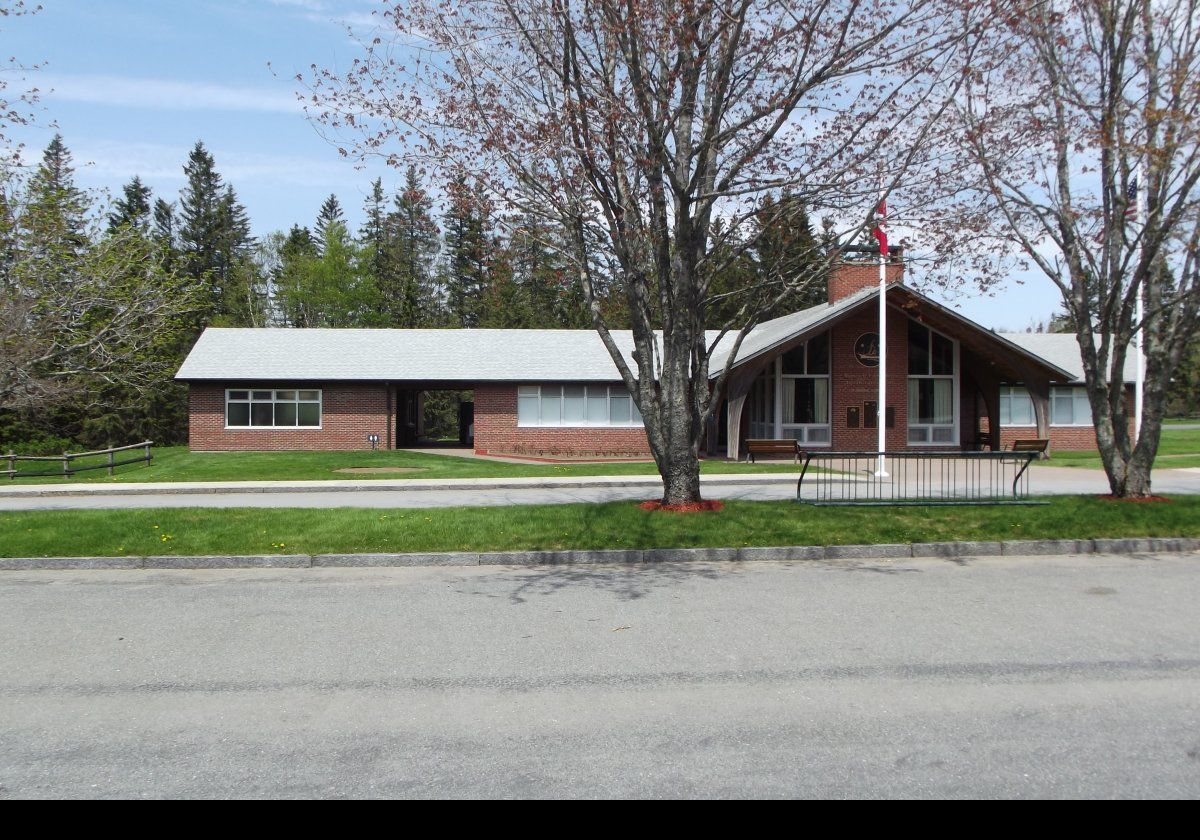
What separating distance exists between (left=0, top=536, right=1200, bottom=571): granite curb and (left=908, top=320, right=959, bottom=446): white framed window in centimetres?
2123

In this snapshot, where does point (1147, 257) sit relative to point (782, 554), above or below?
above

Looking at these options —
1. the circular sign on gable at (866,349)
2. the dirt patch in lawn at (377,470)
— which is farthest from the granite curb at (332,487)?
the circular sign on gable at (866,349)

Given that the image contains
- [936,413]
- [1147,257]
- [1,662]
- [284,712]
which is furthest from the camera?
[936,413]

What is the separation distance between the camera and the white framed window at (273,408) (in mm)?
34062

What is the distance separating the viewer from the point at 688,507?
542 inches

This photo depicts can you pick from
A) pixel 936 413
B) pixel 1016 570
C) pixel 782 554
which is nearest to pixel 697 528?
pixel 782 554

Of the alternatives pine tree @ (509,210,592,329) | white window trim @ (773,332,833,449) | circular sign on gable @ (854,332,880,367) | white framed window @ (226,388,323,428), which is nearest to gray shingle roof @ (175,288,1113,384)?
white framed window @ (226,388,323,428)

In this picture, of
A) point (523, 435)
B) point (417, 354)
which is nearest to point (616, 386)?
point (523, 435)

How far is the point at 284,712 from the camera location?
5523mm

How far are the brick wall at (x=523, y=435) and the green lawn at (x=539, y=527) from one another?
19.7 meters

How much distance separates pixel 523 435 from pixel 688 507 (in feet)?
68.2

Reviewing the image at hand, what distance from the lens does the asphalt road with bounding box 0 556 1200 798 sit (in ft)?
14.7
